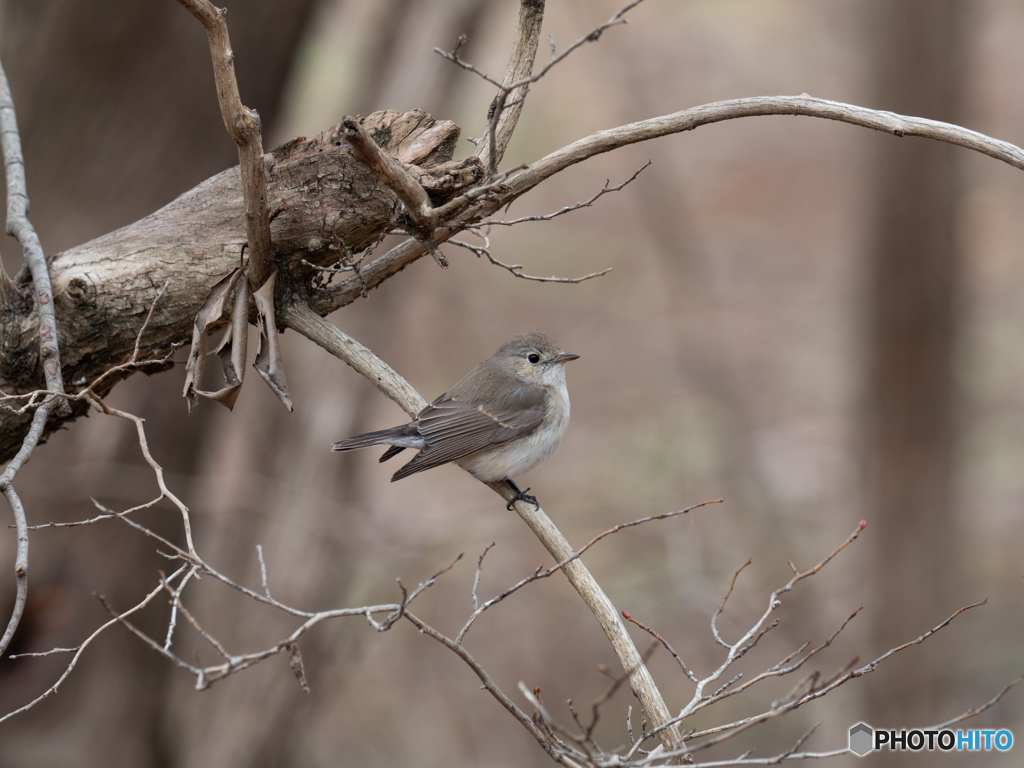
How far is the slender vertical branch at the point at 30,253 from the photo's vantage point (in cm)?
243

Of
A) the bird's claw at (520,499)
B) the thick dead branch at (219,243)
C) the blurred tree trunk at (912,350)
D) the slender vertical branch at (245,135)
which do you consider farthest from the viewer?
the blurred tree trunk at (912,350)

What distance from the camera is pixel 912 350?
5746 mm

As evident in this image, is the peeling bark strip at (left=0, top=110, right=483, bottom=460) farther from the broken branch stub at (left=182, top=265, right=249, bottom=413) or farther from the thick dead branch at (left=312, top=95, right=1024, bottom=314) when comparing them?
the thick dead branch at (left=312, top=95, right=1024, bottom=314)

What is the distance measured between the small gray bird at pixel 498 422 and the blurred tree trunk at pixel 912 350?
8.14 ft

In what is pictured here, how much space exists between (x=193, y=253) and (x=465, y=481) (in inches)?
314

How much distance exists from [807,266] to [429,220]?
13.1m

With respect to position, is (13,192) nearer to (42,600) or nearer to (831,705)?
(42,600)

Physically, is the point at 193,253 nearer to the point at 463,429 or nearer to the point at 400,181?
the point at 400,181

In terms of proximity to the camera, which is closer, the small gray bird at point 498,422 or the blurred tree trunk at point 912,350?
the small gray bird at point 498,422

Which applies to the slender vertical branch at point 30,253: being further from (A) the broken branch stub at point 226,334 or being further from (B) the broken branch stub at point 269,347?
(B) the broken branch stub at point 269,347

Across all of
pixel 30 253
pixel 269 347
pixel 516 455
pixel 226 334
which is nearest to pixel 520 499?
pixel 269 347

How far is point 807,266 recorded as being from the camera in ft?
47.1

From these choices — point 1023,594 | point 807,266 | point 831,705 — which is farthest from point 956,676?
point 807,266

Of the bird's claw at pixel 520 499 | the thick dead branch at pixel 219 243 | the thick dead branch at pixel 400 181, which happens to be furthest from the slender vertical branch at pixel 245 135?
the bird's claw at pixel 520 499
